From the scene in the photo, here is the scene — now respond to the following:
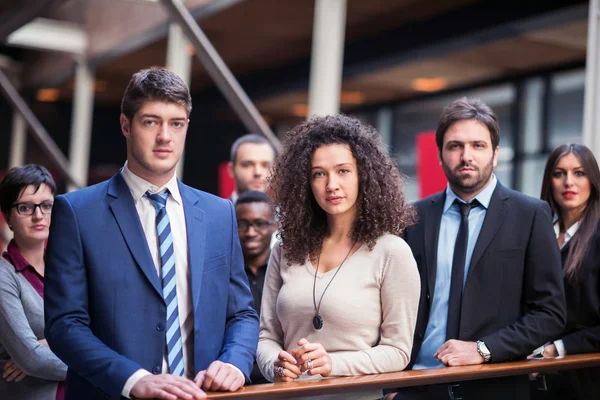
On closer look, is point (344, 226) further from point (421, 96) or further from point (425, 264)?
point (421, 96)

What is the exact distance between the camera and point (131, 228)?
206 centimetres

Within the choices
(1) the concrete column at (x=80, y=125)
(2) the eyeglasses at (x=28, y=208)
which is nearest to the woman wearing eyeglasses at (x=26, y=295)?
(2) the eyeglasses at (x=28, y=208)

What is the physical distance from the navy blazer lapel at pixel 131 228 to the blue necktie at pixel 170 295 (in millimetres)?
35

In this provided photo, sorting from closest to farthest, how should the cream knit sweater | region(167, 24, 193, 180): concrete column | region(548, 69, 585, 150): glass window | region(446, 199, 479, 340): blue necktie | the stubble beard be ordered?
the cream knit sweater, region(446, 199, 479, 340): blue necktie, the stubble beard, region(167, 24, 193, 180): concrete column, region(548, 69, 585, 150): glass window

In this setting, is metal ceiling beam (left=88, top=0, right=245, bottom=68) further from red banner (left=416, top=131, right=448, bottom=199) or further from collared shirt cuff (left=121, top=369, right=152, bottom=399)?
collared shirt cuff (left=121, top=369, right=152, bottom=399)

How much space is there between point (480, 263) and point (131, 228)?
1240 millimetres

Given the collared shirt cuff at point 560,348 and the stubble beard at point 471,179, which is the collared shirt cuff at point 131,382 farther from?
the collared shirt cuff at point 560,348

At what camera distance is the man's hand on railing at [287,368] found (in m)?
2.16

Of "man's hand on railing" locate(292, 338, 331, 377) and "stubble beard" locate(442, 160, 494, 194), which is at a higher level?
"stubble beard" locate(442, 160, 494, 194)

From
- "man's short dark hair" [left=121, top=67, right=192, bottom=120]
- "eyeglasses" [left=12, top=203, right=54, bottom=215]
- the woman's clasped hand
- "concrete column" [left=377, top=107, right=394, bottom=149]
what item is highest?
"concrete column" [left=377, top=107, right=394, bottom=149]

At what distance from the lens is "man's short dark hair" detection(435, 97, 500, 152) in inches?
112

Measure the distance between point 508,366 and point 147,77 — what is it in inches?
52.2

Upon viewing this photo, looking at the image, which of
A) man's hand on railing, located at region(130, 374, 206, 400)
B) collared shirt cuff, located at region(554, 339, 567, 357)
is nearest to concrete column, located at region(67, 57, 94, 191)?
collared shirt cuff, located at region(554, 339, 567, 357)

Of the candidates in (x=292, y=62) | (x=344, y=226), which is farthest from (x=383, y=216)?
(x=292, y=62)
